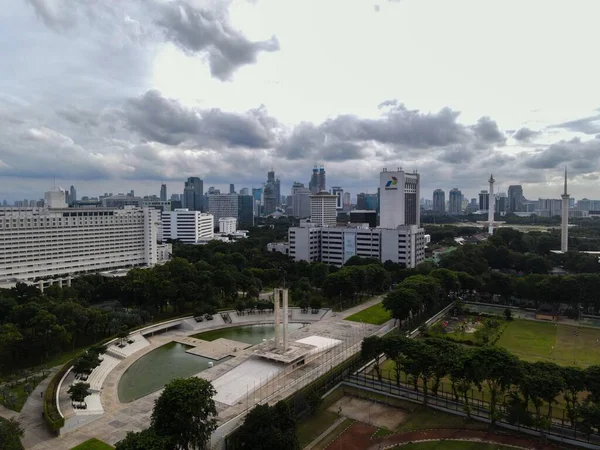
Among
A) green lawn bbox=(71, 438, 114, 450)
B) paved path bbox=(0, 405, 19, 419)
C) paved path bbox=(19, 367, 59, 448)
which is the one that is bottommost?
green lawn bbox=(71, 438, 114, 450)

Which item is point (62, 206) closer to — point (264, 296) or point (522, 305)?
point (264, 296)

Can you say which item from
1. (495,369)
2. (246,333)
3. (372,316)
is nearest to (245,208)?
(372,316)

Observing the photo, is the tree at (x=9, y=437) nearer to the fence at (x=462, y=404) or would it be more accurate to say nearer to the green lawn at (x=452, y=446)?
the green lawn at (x=452, y=446)

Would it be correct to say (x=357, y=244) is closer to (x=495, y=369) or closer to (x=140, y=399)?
(x=495, y=369)

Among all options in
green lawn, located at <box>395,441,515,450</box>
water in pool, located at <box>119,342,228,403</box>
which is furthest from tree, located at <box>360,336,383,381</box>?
water in pool, located at <box>119,342,228,403</box>

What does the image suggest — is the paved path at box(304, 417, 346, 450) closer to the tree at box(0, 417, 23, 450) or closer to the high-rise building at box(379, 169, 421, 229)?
the tree at box(0, 417, 23, 450)

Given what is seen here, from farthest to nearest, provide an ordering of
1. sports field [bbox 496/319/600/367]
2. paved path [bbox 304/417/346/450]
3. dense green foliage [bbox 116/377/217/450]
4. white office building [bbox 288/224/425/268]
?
white office building [bbox 288/224/425/268], sports field [bbox 496/319/600/367], paved path [bbox 304/417/346/450], dense green foliage [bbox 116/377/217/450]

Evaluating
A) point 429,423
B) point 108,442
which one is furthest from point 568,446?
point 108,442

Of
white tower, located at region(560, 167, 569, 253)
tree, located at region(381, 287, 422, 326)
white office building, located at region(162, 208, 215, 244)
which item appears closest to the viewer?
tree, located at region(381, 287, 422, 326)
